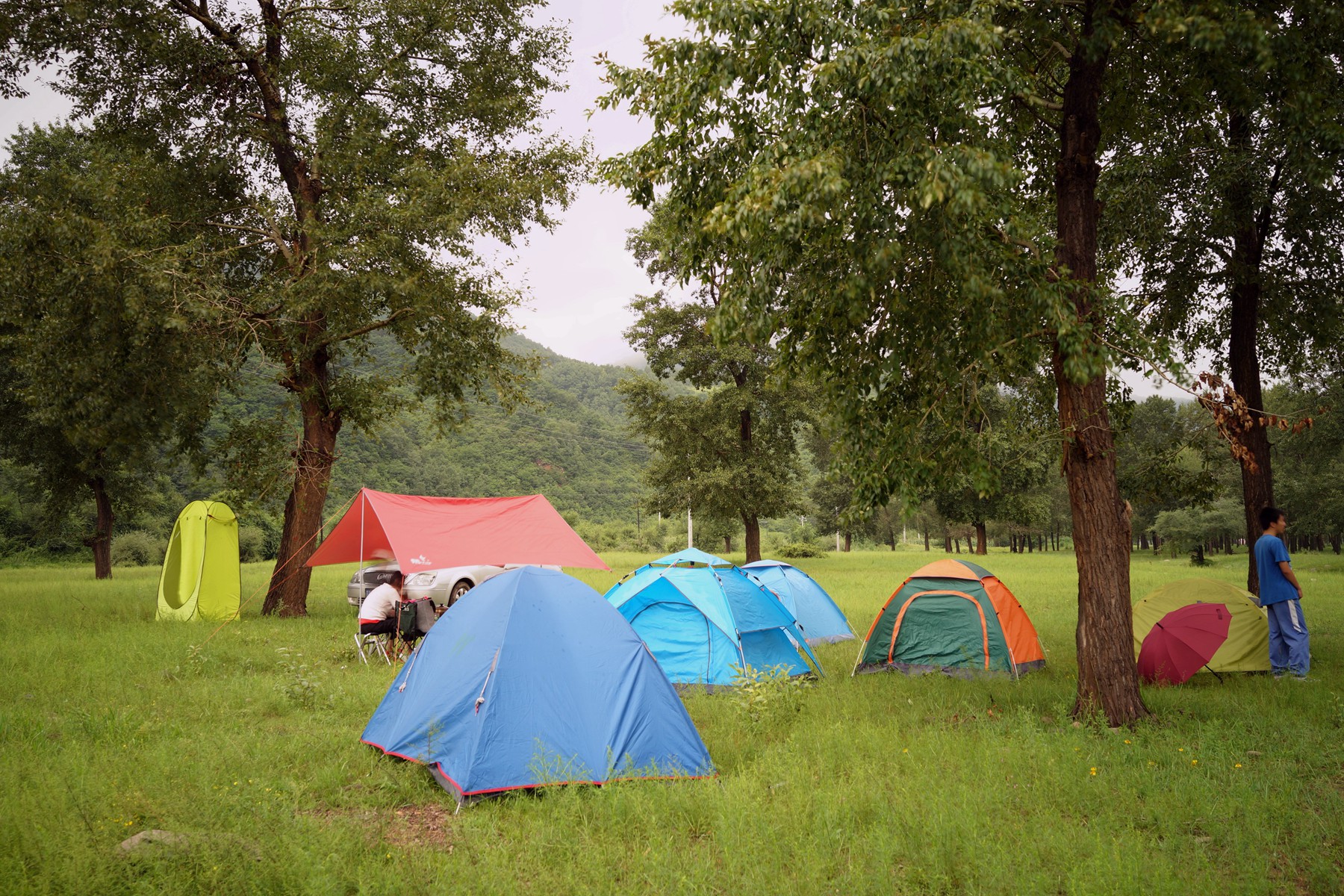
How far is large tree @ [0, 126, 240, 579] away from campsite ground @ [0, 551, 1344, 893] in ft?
18.1

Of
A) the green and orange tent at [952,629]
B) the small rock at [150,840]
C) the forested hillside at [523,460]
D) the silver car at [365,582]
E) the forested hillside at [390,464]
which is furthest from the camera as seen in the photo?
the forested hillside at [523,460]

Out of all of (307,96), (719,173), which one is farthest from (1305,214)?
(307,96)

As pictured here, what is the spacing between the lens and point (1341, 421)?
19.8 m

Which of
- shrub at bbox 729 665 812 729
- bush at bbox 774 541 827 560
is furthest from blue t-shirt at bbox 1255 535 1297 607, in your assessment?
bush at bbox 774 541 827 560

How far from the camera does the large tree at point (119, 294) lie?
449 inches

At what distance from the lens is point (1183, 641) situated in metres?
8.18

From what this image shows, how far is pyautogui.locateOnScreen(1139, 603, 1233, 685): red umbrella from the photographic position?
8109mm

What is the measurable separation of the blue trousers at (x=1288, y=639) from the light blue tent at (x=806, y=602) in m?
5.63

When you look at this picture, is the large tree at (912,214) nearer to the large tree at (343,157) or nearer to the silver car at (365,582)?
the large tree at (343,157)

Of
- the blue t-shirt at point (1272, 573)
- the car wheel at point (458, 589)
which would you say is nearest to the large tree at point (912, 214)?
the blue t-shirt at point (1272, 573)

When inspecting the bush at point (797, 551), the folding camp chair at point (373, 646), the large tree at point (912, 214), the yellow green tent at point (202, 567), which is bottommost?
the bush at point (797, 551)

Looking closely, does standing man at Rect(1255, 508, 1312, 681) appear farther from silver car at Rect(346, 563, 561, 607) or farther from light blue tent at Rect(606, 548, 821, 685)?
silver car at Rect(346, 563, 561, 607)

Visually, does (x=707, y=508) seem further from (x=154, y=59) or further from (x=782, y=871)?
(x=782, y=871)

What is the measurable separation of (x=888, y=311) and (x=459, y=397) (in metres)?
10.1
